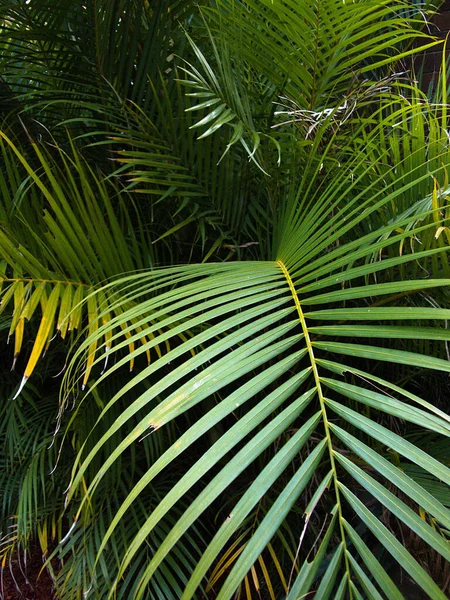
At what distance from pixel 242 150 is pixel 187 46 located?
1.01 feet

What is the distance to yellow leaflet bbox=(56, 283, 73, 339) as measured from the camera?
698 millimetres

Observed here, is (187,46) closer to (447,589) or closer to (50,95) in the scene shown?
(50,95)

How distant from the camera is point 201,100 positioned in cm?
104

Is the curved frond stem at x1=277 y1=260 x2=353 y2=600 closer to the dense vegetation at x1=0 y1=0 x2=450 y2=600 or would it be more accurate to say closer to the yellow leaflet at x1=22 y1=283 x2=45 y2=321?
the dense vegetation at x1=0 y1=0 x2=450 y2=600

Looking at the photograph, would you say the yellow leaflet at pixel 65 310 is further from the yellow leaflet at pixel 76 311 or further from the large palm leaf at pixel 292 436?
the large palm leaf at pixel 292 436

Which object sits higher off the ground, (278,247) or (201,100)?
(201,100)

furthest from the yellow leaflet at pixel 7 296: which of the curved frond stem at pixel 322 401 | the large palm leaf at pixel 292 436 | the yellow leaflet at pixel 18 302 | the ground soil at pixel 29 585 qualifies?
the ground soil at pixel 29 585

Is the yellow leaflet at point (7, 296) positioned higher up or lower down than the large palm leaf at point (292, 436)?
higher up

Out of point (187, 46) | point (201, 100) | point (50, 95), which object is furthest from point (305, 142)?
point (50, 95)

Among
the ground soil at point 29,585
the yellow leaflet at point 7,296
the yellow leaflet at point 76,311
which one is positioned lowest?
the ground soil at point 29,585

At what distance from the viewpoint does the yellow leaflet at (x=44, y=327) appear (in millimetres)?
629

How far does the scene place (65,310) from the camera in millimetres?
735

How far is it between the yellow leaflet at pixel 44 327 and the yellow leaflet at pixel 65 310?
0.01 meters

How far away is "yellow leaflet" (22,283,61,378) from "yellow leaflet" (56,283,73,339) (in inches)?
0.4
